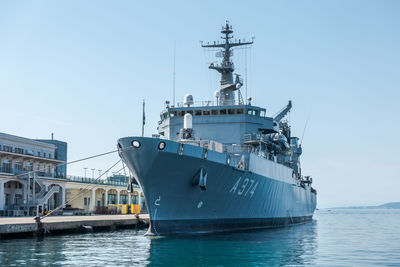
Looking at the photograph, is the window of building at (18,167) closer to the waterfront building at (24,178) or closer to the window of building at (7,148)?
the waterfront building at (24,178)

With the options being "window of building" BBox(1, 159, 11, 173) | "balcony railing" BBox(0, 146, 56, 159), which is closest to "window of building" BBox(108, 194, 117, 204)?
"balcony railing" BBox(0, 146, 56, 159)

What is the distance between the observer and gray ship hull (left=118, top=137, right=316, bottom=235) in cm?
2358

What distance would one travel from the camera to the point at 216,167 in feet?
83.1

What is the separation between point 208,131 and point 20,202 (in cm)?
2587

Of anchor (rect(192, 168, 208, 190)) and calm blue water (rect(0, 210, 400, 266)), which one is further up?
anchor (rect(192, 168, 208, 190))

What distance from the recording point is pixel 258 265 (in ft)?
55.7

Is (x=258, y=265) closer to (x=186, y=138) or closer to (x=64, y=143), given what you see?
(x=186, y=138)

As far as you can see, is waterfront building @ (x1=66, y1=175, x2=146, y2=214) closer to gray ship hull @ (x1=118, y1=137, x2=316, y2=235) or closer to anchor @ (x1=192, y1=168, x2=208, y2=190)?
gray ship hull @ (x1=118, y1=137, x2=316, y2=235)

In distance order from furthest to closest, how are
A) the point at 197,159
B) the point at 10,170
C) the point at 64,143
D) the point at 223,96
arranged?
the point at 64,143 → the point at 10,170 → the point at 223,96 → the point at 197,159

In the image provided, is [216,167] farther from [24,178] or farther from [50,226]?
[24,178]

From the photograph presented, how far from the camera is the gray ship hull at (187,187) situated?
2358 centimetres

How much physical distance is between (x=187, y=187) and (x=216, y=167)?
79.3 inches

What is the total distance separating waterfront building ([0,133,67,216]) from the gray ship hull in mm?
22256

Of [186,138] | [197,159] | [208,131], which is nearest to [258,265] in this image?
[197,159]
